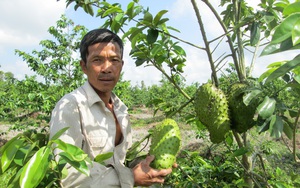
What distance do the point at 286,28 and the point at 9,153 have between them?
893mm

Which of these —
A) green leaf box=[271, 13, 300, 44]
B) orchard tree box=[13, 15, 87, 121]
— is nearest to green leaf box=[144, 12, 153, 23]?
green leaf box=[271, 13, 300, 44]

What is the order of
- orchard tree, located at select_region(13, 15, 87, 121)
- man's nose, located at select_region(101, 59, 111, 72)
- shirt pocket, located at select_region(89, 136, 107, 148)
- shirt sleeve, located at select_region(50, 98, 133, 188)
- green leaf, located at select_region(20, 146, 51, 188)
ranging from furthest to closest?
orchard tree, located at select_region(13, 15, 87, 121), man's nose, located at select_region(101, 59, 111, 72), shirt pocket, located at select_region(89, 136, 107, 148), shirt sleeve, located at select_region(50, 98, 133, 188), green leaf, located at select_region(20, 146, 51, 188)

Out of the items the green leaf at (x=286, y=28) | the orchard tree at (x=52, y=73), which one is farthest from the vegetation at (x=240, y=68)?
the orchard tree at (x=52, y=73)

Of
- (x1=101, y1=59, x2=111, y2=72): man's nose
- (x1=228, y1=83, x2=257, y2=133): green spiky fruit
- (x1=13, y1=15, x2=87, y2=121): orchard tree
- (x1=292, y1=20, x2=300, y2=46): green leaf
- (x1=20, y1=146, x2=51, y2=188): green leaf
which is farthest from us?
(x1=13, y1=15, x2=87, y2=121): orchard tree

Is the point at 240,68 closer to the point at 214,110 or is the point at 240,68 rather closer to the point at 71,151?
the point at 214,110

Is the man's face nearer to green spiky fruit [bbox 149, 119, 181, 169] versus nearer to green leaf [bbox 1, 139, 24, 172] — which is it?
green spiky fruit [bbox 149, 119, 181, 169]

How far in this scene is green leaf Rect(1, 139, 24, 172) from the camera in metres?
0.98

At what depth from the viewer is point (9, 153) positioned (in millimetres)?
996

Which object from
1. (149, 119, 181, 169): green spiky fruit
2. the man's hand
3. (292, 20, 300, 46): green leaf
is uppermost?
(292, 20, 300, 46): green leaf

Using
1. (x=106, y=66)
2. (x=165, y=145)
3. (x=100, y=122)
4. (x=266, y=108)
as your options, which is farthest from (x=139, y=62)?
(x=266, y=108)

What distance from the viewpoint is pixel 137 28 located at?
63.1 inches

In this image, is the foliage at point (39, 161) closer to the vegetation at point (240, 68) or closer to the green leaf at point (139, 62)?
the vegetation at point (240, 68)

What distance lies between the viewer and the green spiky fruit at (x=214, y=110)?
1.35 meters

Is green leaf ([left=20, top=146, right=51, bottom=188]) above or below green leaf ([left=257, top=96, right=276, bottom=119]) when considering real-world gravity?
below
